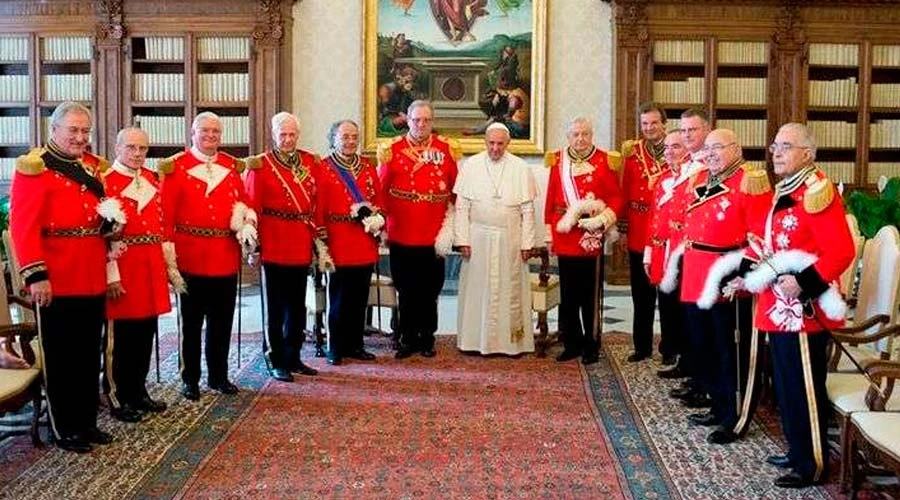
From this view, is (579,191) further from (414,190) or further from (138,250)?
(138,250)

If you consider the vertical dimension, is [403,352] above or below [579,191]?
below

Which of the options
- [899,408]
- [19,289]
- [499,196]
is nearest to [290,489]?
[19,289]

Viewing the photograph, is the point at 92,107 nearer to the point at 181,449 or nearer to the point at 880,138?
the point at 181,449

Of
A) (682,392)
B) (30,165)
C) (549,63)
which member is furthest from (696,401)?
(549,63)

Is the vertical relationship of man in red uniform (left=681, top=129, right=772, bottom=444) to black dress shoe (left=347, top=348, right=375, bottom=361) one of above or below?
above

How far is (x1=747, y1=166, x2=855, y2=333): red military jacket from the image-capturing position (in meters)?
3.27

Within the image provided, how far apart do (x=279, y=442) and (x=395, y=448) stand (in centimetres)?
51

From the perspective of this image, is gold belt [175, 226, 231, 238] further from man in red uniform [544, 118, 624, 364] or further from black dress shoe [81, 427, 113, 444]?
man in red uniform [544, 118, 624, 364]

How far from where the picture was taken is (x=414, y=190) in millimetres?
5754

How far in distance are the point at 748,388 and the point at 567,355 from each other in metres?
1.82

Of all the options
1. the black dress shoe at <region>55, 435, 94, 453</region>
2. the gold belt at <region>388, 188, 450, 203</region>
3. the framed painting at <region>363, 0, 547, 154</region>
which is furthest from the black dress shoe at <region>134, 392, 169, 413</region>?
the framed painting at <region>363, 0, 547, 154</region>

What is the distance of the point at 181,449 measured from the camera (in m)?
3.92

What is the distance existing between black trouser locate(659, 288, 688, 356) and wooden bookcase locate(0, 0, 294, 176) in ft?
15.4

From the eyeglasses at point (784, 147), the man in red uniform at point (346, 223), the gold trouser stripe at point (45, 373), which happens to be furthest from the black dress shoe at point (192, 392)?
the eyeglasses at point (784, 147)
